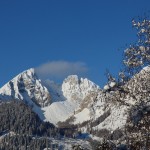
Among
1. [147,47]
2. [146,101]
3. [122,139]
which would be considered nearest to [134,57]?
[147,47]

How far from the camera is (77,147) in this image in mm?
63281

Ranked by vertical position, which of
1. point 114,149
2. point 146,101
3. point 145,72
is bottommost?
point 114,149

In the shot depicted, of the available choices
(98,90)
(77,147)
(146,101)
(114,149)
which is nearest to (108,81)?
(98,90)

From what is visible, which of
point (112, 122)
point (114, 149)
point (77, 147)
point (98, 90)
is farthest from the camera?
point (77, 147)

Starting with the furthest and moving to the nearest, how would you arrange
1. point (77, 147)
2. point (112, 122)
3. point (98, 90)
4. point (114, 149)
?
point (77, 147), point (114, 149), point (98, 90), point (112, 122)

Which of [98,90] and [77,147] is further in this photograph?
[77,147]

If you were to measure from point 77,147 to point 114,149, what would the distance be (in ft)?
98.5

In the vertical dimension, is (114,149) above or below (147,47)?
below

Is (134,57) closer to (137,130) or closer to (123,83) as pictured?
(123,83)

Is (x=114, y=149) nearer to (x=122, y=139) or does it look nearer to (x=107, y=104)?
(x=122, y=139)

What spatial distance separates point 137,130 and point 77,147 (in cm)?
3422

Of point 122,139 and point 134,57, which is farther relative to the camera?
point 122,139

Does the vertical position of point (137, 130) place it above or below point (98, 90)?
below

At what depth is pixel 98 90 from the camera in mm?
30688
